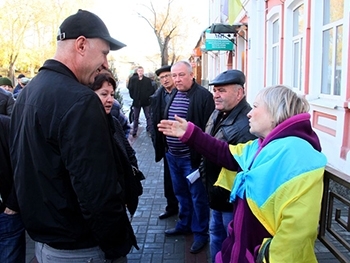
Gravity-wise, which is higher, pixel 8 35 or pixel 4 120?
pixel 8 35

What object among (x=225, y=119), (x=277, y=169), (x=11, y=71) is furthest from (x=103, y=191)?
(x=11, y=71)

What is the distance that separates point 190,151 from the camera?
12.7 feet

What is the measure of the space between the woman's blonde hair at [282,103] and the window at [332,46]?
4441mm

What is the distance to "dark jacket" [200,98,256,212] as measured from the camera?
2.70m

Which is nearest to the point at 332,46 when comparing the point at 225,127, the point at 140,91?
the point at 225,127

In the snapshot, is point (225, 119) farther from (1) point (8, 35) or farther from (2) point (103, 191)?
(1) point (8, 35)

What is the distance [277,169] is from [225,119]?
1253 mm

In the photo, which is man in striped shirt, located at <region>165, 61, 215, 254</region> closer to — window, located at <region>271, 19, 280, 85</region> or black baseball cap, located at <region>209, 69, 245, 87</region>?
black baseball cap, located at <region>209, 69, 245, 87</region>

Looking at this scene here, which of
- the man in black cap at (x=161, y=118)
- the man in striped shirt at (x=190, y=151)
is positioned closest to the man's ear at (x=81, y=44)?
the man in striped shirt at (x=190, y=151)

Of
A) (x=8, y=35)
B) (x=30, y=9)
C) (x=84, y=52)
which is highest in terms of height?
(x=30, y=9)

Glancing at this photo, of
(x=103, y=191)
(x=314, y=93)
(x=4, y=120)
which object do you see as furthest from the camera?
(x=314, y=93)

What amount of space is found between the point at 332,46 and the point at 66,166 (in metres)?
5.74

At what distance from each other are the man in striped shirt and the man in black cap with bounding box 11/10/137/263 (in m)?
2.07

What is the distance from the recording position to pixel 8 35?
75.8 ft
